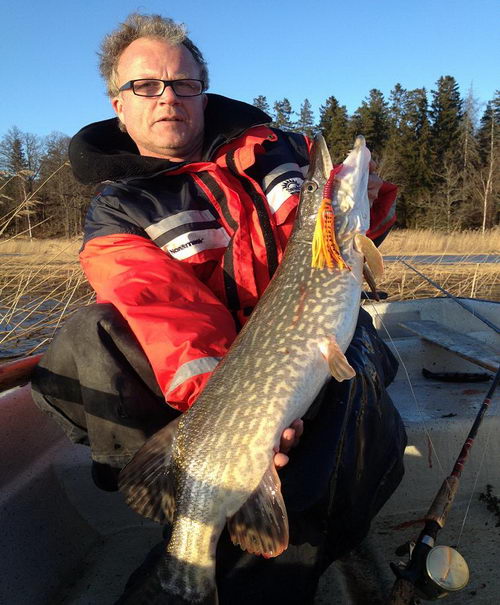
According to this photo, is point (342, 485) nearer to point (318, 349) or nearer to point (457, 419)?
point (318, 349)

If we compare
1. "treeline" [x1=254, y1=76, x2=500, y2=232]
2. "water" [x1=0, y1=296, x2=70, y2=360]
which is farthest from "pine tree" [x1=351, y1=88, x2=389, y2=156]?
"water" [x1=0, y1=296, x2=70, y2=360]

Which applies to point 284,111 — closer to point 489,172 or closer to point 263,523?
point 489,172

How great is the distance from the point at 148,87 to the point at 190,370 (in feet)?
4.64

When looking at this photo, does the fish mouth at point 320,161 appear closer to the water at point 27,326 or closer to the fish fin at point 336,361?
the fish fin at point 336,361

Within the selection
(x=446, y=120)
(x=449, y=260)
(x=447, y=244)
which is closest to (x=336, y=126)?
(x=446, y=120)

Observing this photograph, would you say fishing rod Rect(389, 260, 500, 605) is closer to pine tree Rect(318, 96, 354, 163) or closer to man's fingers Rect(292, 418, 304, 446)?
man's fingers Rect(292, 418, 304, 446)

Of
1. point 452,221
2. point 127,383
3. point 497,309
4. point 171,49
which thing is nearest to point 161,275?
point 127,383

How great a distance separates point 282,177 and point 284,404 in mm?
1157

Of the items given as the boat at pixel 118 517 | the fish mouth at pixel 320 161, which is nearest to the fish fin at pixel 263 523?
the boat at pixel 118 517

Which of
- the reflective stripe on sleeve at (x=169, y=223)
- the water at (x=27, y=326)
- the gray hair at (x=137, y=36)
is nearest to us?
the reflective stripe on sleeve at (x=169, y=223)

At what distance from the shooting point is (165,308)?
71.2 inches

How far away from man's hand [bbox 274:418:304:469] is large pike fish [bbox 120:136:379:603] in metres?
0.02

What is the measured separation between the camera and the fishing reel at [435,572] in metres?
1.40

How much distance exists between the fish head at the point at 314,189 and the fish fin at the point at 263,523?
942 millimetres
